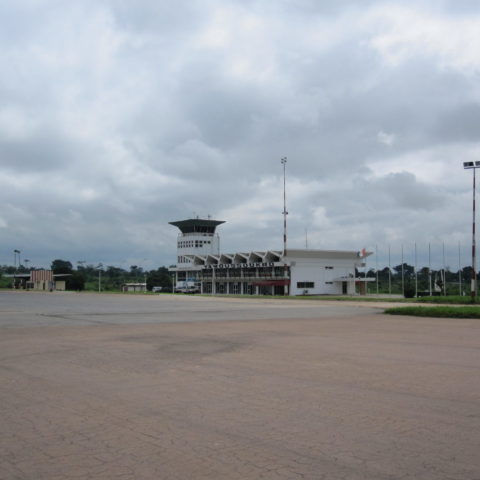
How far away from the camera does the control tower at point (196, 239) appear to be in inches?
4978

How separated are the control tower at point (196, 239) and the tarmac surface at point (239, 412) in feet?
360

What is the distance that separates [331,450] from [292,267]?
90.7 meters

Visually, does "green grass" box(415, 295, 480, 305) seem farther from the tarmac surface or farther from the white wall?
the white wall

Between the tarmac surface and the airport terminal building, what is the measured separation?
245 feet

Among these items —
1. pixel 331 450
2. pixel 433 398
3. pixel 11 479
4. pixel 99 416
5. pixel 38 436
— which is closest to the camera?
pixel 11 479

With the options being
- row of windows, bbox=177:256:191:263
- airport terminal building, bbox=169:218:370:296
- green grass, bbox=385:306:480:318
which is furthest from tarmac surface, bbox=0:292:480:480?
row of windows, bbox=177:256:191:263

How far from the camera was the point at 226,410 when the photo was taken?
8.43m

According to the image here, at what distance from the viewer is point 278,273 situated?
99.7 metres

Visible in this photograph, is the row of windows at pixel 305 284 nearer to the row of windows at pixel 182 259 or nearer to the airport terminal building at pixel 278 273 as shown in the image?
the airport terminal building at pixel 278 273

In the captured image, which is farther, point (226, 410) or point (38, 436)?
point (226, 410)

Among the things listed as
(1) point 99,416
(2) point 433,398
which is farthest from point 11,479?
(2) point 433,398

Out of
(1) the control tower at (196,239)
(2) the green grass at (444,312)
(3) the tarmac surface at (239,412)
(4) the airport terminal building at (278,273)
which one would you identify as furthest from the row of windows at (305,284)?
(3) the tarmac surface at (239,412)

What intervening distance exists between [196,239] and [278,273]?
31545 mm

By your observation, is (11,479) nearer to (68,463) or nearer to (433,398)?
(68,463)
